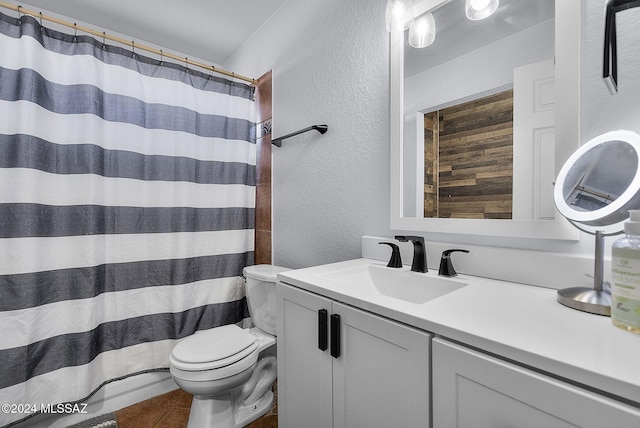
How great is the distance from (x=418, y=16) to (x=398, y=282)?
42.8 inches

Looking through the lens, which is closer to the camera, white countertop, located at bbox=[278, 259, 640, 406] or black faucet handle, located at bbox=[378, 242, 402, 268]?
white countertop, located at bbox=[278, 259, 640, 406]

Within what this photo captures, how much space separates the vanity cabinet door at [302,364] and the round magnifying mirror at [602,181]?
688 millimetres

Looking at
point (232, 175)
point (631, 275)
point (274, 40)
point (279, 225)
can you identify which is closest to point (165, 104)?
point (232, 175)

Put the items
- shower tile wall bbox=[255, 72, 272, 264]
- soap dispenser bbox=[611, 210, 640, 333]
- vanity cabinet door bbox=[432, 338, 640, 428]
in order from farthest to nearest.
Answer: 1. shower tile wall bbox=[255, 72, 272, 264]
2. soap dispenser bbox=[611, 210, 640, 333]
3. vanity cabinet door bbox=[432, 338, 640, 428]

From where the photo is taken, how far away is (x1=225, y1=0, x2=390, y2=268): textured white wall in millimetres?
1353

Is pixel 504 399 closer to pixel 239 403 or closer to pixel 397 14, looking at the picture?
pixel 397 14

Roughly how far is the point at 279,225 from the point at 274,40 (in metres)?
1.30

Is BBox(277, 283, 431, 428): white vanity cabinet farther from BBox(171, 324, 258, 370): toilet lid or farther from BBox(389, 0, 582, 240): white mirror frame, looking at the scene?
BBox(389, 0, 582, 240): white mirror frame

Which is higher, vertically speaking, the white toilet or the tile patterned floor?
the white toilet

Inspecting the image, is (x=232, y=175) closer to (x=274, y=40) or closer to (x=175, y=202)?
(x=175, y=202)

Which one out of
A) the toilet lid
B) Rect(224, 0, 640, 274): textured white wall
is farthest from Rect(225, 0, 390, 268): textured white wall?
the toilet lid

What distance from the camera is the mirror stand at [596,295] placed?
631mm

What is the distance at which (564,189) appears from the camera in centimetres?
75

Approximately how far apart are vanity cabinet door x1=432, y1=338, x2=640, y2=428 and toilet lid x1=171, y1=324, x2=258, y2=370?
1014 mm
